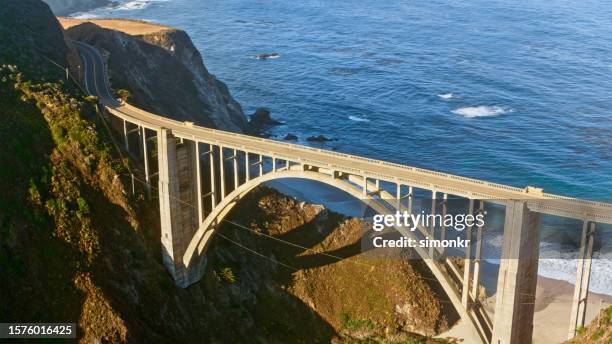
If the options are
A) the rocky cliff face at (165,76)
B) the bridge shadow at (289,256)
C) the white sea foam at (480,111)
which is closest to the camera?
the bridge shadow at (289,256)

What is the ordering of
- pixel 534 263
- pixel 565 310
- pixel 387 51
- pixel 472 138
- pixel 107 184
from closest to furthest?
pixel 534 263 → pixel 107 184 → pixel 565 310 → pixel 472 138 → pixel 387 51

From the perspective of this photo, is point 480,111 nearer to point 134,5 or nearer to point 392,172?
point 392,172

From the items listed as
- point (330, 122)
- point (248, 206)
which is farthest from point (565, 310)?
point (330, 122)

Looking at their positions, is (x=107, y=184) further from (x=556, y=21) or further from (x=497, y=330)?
(x=556, y=21)

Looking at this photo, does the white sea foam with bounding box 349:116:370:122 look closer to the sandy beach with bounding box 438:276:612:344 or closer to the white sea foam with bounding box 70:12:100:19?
the sandy beach with bounding box 438:276:612:344

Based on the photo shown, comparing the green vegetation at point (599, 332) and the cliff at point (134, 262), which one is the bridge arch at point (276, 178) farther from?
the green vegetation at point (599, 332)

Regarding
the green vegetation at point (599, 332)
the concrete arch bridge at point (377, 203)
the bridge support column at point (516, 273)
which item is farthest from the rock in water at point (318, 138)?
the green vegetation at point (599, 332)

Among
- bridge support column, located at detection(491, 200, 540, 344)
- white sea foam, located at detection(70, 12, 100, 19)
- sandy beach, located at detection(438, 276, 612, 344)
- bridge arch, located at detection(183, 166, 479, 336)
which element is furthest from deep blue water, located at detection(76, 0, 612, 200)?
bridge support column, located at detection(491, 200, 540, 344)
